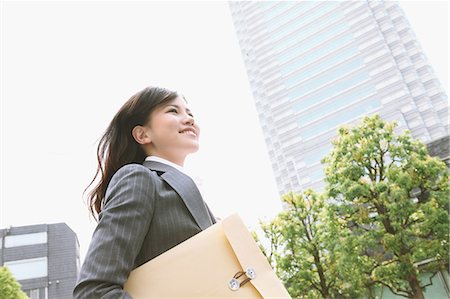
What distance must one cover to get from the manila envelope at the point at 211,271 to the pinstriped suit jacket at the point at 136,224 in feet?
0.11

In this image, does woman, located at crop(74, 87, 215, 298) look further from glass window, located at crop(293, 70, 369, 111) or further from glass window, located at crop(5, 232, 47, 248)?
glass window, located at crop(293, 70, 369, 111)

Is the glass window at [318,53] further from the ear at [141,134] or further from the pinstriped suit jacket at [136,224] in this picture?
the pinstriped suit jacket at [136,224]

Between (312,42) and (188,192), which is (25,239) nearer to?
(188,192)

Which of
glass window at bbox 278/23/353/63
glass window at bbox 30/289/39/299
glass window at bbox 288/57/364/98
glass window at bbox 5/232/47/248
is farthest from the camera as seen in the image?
glass window at bbox 278/23/353/63

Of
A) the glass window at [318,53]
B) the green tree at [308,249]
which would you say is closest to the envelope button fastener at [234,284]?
the green tree at [308,249]

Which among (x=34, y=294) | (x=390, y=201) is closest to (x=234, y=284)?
(x=390, y=201)

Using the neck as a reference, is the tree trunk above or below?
below

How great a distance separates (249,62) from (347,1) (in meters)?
9.65

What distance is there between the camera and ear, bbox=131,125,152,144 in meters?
0.84

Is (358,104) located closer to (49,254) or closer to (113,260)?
(49,254)

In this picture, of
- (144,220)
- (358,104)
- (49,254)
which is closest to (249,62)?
Result: (358,104)

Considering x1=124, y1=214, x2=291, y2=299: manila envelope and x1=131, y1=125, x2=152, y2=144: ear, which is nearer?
x1=124, y1=214, x2=291, y2=299: manila envelope

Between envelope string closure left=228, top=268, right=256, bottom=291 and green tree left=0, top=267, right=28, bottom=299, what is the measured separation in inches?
347

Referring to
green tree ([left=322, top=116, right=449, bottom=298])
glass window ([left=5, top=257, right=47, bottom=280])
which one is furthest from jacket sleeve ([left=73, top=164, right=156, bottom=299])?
glass window ([left=5, top=257, right=47, bottom=280])
